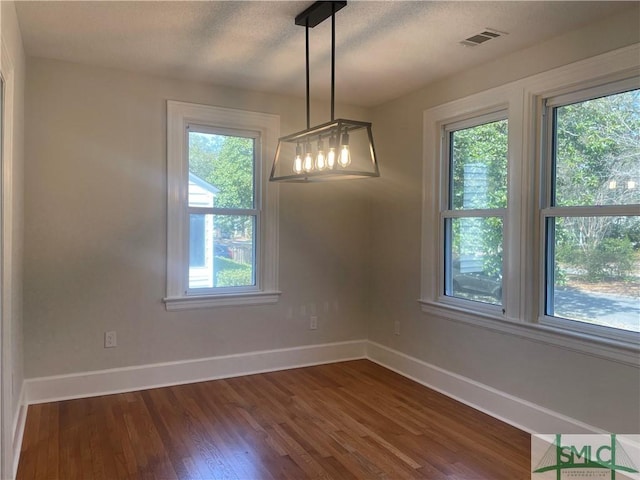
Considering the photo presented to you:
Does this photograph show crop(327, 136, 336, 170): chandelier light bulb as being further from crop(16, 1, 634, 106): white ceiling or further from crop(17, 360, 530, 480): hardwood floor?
crop(17, 360, 530, 480): hardwood floor

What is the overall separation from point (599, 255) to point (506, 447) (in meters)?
1.26

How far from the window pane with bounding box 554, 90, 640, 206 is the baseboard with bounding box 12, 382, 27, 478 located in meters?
3.46

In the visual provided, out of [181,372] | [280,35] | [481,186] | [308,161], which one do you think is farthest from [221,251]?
[481,186]

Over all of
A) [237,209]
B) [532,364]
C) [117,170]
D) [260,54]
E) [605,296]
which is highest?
[260,54]

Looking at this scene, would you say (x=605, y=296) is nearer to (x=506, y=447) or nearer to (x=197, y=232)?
(x=506, y=447)

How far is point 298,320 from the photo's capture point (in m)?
4.44

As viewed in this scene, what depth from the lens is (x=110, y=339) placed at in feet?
12.0

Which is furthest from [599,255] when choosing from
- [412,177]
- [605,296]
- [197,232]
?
[197,232]

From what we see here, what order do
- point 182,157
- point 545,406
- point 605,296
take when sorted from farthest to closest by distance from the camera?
point 182,157
point 545,406
point 605,296

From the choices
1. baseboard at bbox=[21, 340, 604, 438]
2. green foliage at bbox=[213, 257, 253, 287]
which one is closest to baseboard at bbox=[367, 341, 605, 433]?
baseboard at bbox=[21, 340, 604, 438]

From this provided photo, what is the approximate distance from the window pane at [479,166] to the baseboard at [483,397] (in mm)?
1331

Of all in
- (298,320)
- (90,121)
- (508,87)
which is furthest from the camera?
(298,320)

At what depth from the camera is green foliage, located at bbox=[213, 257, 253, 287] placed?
4.10m

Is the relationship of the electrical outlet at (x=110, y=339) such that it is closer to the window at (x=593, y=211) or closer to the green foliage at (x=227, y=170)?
the green foliage at (x=227, y=170)
